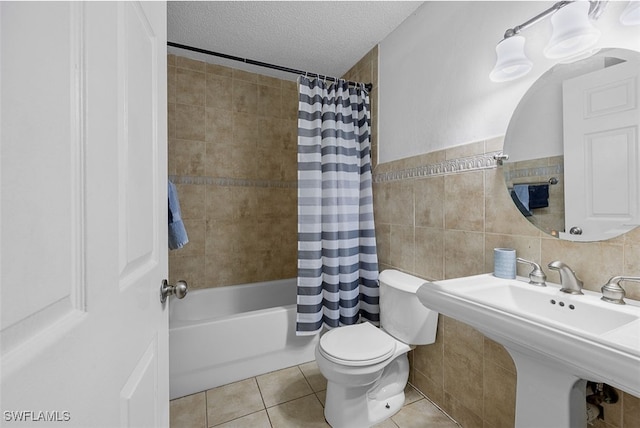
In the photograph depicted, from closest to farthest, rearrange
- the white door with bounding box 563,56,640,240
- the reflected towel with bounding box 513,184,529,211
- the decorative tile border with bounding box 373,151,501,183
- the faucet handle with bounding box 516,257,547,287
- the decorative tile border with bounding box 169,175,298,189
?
the white door with bounding box 563,56,640,240, the faucet handle with bounding box 516,257,547,287, the reflected towel with bounding box 513,184,529,211, the decorative tile border with bounding box 373,151,501,183, the decorative tile border with bounding box 169,175,298,189

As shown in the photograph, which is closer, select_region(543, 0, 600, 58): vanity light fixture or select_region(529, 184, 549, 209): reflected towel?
select_region(543, 0, 600, 58): vanity light fixture

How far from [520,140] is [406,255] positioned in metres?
0.90

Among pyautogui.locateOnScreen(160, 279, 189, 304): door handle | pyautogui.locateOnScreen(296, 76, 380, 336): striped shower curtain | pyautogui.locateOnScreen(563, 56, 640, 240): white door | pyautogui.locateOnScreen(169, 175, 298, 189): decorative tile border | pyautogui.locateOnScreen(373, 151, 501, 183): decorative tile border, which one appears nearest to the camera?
pyautogui.locateOnScreen(160, 279, 189, 304): door handle

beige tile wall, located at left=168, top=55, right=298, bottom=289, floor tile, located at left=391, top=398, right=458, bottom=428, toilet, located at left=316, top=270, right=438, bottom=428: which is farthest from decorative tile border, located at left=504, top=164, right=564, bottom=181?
beige tile wall, located at left=168, top=55, right=298, bottom=289

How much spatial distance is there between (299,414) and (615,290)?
1.52m

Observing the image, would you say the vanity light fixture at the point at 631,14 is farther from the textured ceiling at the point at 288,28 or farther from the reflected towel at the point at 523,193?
the textured ceiling at the point at 288,28

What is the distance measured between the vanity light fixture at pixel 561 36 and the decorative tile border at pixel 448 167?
373mm

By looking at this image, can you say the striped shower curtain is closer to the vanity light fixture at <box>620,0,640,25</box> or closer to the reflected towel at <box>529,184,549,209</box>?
the reflected towel at <box>529,184,549,209</box>

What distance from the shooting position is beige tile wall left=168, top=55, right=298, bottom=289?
2324 mm

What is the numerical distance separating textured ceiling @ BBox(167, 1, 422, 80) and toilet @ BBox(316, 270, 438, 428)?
1.66 m

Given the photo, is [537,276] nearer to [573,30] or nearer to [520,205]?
[520,205]

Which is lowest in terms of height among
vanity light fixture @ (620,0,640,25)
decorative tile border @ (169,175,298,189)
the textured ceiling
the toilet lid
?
the toilet lid
